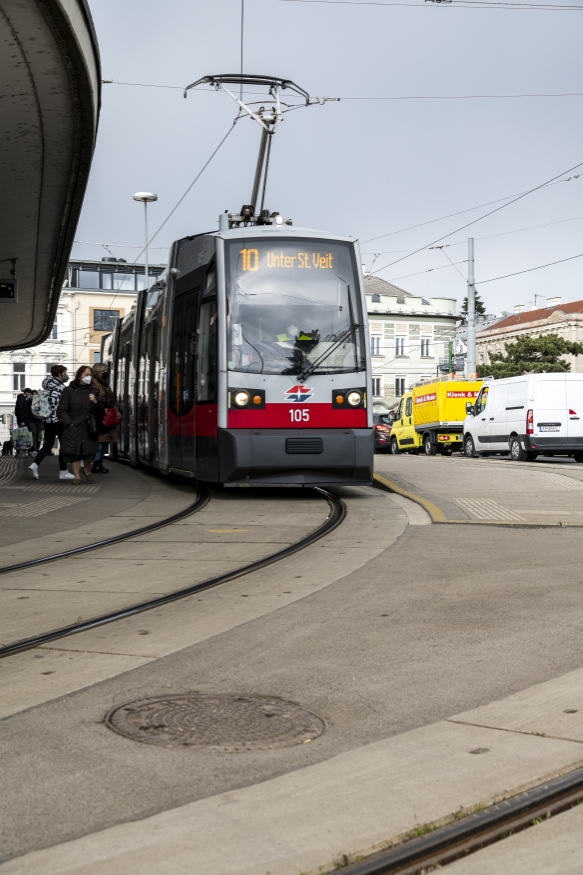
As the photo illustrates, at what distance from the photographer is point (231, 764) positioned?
3514 mm

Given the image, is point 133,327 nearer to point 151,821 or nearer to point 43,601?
point 43,601

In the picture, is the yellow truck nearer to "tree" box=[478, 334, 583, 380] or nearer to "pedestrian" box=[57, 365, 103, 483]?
"pedestrian" box=[57, 365, 103, 483]

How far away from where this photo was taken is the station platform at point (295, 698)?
9.52 feet

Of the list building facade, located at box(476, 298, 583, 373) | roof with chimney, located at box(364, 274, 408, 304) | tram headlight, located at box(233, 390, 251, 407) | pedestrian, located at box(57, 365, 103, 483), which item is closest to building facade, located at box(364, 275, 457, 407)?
roof with chimney, located at box(364, 274, 408, 304)

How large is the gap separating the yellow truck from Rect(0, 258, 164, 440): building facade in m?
41.0

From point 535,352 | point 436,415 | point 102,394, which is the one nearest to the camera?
point 102,394

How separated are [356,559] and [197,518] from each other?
3.48 m

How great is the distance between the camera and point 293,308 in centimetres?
1316

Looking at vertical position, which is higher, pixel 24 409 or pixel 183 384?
pixel 183 384

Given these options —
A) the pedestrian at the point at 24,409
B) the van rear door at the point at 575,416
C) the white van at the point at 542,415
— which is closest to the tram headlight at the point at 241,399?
A: the white van at the point at 542,415

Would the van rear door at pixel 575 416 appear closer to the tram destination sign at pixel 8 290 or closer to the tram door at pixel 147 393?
the tram door at pixel 147 393

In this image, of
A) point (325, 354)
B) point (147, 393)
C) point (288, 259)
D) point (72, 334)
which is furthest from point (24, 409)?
point (72, 334)

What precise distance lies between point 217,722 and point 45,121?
8872mm

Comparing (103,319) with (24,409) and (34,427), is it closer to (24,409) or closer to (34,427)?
(24,409)
